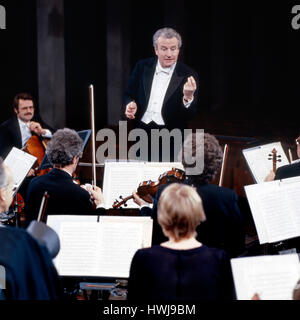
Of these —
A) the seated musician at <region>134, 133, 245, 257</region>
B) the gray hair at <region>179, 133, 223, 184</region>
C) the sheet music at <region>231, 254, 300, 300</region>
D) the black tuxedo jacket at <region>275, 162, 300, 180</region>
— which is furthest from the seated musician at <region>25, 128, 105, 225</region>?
the black tuxedo jacket at <region>275, 162, 300, 180</region>

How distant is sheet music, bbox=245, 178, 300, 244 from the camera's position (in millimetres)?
2832

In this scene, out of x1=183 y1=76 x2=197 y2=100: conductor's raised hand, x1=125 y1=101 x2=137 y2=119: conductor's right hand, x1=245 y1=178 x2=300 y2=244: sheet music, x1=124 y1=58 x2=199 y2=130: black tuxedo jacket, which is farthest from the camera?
x1=124 y1=58 x2=199 y2=130: black tuxedo jacket

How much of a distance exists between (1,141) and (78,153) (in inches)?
95.8

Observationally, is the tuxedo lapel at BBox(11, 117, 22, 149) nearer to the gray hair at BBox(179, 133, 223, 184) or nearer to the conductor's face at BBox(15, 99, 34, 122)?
the conductor's face at BBox(15, 99, 34, 122)

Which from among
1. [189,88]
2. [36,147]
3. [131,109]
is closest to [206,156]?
[189,88]

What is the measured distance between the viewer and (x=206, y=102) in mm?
10805

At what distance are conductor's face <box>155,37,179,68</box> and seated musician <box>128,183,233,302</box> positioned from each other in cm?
292

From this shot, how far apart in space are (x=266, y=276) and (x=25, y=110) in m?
3.89

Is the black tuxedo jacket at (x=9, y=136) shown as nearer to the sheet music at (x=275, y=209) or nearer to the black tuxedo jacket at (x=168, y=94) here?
the black tuxedo jacket at (x=168, y=94)

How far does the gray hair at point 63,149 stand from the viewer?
302cm

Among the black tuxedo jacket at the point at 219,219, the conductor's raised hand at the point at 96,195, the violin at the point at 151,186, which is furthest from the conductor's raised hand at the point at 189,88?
the black tuxedo jacket at the point at 219,219

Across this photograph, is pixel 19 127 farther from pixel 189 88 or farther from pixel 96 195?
pixel 96 195

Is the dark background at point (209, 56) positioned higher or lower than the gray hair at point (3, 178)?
higher

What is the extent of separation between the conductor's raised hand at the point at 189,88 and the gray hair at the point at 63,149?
5.76 feet
